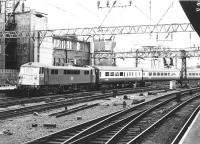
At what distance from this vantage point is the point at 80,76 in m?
34.2

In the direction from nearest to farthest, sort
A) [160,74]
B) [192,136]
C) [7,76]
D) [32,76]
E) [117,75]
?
[192,136] < [32,76] < [7,76] < [117,75] < [160,74]

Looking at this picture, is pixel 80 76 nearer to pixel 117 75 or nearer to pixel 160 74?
pixel 117 75

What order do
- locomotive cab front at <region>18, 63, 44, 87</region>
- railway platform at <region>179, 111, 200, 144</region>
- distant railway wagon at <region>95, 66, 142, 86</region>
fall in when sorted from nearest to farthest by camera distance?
railway platform at <region>179, 111, 200, 144</region> → locomotive cab front at <region>18, 63, 44, 87</region> → distant railway wagon at <region>95, 66, 142, 86</region>

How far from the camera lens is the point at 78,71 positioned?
33781 millimetres

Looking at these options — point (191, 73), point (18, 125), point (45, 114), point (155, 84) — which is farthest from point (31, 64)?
point (191, 73)

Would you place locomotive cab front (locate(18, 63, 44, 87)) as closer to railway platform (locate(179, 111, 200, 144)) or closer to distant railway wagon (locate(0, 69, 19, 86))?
distant railway wagon (locate(0, 69, 19, 86))

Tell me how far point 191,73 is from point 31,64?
134 ft

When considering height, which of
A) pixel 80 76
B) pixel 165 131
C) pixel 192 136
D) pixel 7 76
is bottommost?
pixel 165 131

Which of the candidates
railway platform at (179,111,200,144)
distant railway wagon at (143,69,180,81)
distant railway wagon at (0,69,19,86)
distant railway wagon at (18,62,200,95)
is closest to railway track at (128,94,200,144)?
railway platform at (179,111,200,144)

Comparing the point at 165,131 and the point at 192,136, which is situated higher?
the point at 192,136

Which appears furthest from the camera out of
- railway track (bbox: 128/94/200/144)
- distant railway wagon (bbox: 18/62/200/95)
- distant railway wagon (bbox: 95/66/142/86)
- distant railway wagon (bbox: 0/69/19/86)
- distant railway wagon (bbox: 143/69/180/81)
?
distant railway wagon (bbox: 143/69/180/81)

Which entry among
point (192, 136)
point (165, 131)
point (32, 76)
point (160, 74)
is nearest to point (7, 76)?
point (32, 76)

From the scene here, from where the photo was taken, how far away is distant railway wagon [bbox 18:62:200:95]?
28.3 meters

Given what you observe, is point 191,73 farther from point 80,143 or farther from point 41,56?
point 80,143
